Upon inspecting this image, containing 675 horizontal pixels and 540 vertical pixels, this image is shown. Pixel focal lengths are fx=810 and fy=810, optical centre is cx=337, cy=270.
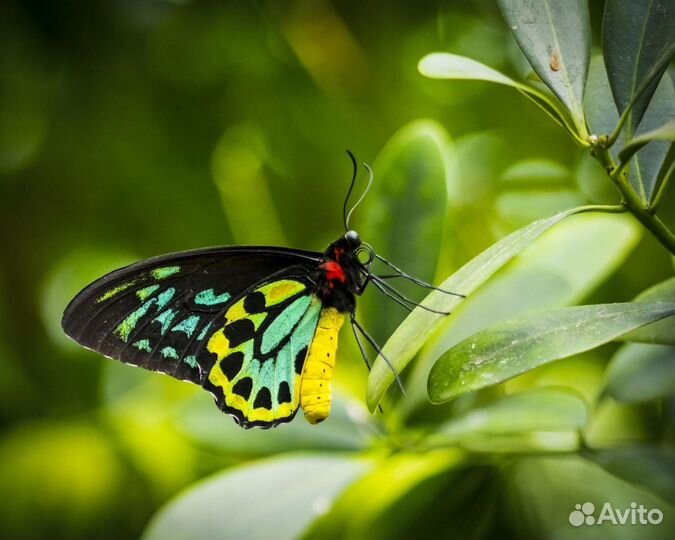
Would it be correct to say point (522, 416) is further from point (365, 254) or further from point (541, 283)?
point (365, 254)

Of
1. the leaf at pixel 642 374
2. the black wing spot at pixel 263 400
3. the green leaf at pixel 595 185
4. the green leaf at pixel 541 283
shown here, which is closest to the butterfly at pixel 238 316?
the black wing spot at pixel 263 400

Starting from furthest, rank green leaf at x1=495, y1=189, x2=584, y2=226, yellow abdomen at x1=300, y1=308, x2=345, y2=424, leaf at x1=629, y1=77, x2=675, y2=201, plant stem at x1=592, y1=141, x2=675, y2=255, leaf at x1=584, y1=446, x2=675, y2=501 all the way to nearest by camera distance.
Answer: green leaf at x1=495, y1=189, x2=584, y2=226, yellow abdomen at x1=300, y1=308, x2=345, y2=424, leaf at x1=584, y1=446, x2=675, y2=501, leaf at x1=629, y1=77, x2=675, y2=201, plant stem at x1=592, y1=141, x2=675, y2=255

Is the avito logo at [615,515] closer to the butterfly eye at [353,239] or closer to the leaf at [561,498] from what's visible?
the leaf at [561,498]

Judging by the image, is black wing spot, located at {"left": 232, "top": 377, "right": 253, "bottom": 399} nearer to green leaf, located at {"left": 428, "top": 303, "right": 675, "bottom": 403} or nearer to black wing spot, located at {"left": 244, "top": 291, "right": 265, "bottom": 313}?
black wing spot, located at {"left": 244, "top": 291, "right": 265, "bottom": 313}

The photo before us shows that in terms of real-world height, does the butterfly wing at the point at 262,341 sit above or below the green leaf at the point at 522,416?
above

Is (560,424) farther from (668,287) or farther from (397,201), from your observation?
(397,201)

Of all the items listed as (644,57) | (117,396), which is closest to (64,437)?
(117,396)

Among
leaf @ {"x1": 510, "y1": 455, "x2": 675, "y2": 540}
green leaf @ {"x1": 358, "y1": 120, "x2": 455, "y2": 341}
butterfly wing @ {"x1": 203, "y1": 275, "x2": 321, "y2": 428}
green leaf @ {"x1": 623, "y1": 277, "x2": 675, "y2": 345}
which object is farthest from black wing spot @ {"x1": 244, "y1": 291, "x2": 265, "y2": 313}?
green leaf @ {"x1": 623, "y1": 277, "x2": 675, "y2": 345}
